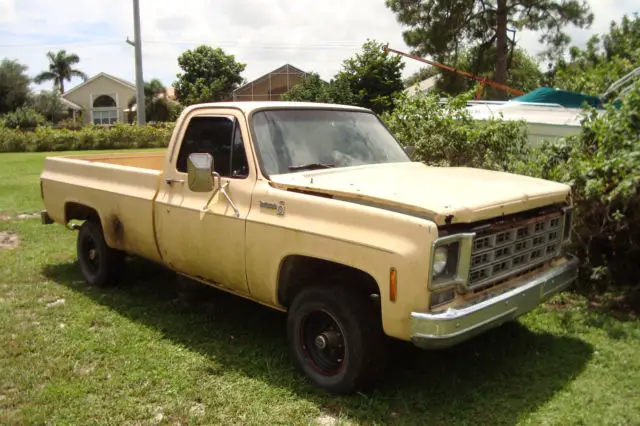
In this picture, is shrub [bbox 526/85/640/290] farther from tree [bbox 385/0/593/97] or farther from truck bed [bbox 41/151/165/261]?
tree [bbox 385/0/593/97]

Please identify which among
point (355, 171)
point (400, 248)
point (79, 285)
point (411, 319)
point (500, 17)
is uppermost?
point (500, 17)

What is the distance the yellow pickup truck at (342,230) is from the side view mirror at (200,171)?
1 centimetres

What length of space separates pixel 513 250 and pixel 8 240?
747 cm

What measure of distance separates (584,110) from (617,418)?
3.36 m

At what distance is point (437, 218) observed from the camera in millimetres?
3172

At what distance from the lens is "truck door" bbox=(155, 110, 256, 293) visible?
427cm

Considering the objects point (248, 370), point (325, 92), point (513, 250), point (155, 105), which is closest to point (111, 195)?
point (248, 370)

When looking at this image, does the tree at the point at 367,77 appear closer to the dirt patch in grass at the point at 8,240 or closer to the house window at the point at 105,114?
the dirt patch in grass at the point at 8,240

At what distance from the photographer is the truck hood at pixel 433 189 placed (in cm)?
330

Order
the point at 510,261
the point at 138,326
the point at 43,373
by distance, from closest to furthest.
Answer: the point at 510,261 → the point at 43,373 → the point at 138,326

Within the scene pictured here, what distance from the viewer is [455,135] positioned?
7.85m

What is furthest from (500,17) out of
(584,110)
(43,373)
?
(43,373)

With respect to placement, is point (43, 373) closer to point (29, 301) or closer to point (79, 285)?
point (29, 301)

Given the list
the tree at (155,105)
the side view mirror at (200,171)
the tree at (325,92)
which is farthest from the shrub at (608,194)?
the tree at (155,105)
